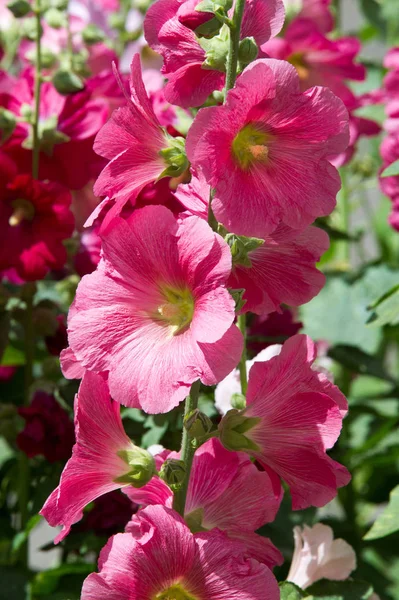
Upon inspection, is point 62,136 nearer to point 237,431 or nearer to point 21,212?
point 21,212

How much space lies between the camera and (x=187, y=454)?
44cm

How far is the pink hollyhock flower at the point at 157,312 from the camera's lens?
15.5 inches

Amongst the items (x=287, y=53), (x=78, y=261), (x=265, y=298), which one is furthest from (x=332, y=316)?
(x=265, y=298)

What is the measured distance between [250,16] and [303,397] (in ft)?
0.60

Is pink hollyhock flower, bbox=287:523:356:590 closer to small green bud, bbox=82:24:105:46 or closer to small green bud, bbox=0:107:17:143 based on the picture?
small green bud, bbox=0:107:17:143

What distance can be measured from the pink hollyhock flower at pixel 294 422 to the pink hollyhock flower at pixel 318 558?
0.09 m

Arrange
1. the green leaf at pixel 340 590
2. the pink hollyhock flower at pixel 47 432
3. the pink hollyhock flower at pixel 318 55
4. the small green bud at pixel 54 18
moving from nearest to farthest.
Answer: the green leaf at pixel 340 590 → the pink hollyhock flower at pixel 47 432 → the small green bud at pixel 54 18 → the pink hollyhock flower at pixel 318 55

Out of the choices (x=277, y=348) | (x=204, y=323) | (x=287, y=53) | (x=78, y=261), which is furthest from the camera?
(x=287, y=53)

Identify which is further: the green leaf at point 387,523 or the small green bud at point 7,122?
the small green bud at point 7,122

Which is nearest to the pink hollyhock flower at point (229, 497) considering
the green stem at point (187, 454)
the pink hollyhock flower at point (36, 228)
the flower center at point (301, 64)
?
the green stem at point (187, 454)

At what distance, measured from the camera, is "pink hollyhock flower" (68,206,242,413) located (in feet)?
1.29

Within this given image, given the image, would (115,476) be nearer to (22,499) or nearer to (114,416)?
(114,416)

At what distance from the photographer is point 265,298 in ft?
1.50

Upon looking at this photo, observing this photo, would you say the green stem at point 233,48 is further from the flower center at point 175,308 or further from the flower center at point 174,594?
the flower center at point 174,594
